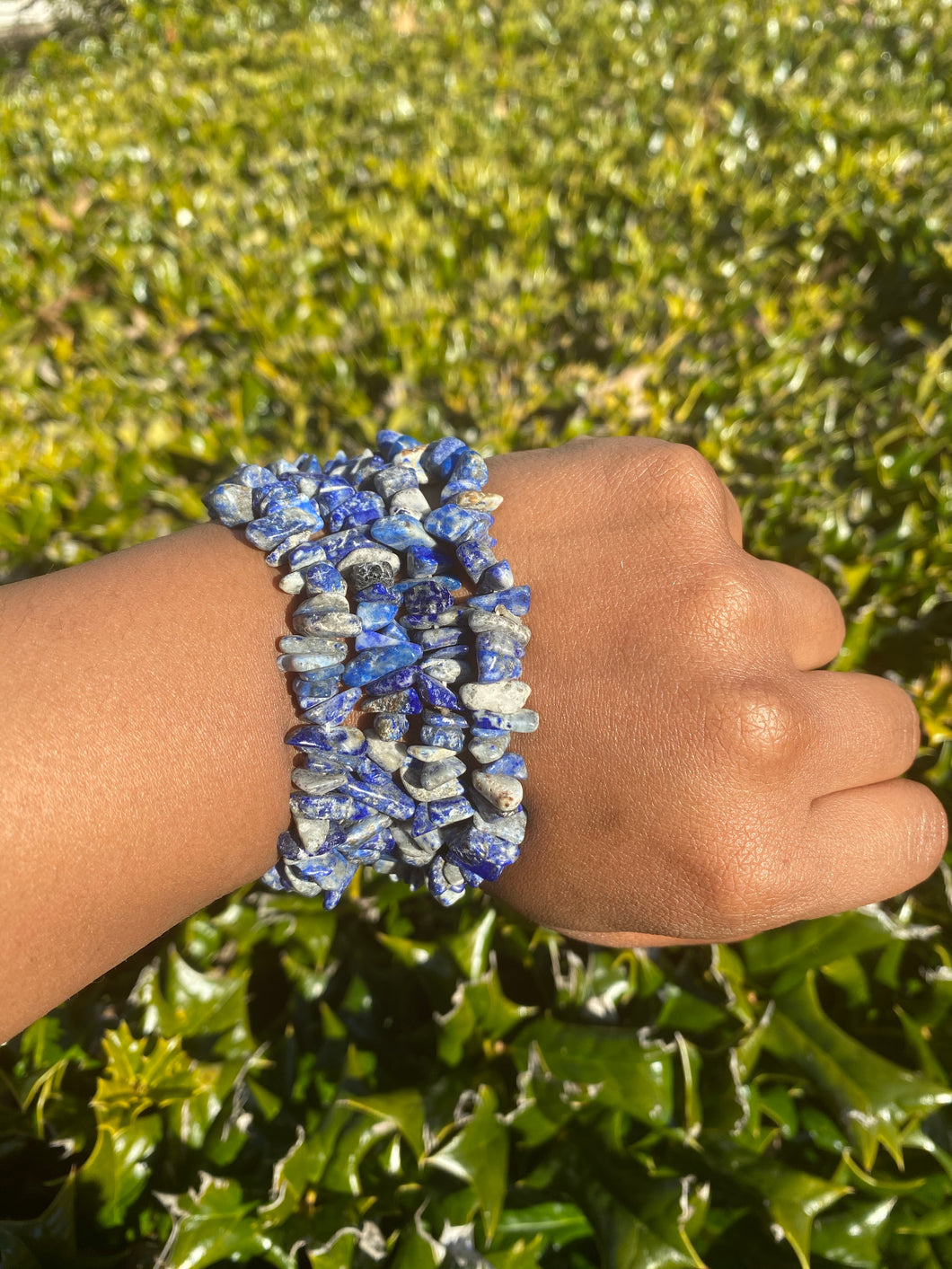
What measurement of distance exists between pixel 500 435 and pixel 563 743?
4.87ft

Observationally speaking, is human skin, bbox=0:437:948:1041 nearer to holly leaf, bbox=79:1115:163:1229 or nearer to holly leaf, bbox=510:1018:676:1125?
holly leaf, bbox=510:1018:676:1125

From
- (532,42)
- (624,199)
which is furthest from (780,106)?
(532,42)

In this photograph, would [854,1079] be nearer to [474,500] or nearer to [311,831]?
[311,831]

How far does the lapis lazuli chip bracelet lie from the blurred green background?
61 cm

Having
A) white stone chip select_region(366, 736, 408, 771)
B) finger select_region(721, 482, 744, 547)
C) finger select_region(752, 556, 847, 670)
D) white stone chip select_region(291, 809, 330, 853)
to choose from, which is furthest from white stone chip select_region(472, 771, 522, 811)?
finger select_region(721, 482, 744, 547)

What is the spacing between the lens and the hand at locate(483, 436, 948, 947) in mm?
1126

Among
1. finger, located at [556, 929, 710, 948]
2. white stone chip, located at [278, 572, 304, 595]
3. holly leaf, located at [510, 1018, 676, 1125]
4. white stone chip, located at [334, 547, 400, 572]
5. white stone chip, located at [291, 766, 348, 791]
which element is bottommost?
holly leaf, located at [510, 1018, 676, 1125]

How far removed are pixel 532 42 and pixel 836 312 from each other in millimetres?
2987

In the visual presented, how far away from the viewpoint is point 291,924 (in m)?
1.86

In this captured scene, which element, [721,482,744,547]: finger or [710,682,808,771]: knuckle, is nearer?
[710,682,808,771]: knuckle

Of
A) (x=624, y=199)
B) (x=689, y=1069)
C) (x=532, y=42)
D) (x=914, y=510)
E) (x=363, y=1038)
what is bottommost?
(x=363, y=1038)

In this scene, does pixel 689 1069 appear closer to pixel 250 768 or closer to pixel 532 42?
pixel 250 768

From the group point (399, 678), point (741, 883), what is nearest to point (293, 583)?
point (399, 678)

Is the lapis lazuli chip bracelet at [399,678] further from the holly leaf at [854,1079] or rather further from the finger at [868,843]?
the holly leaf at [854,1079]
